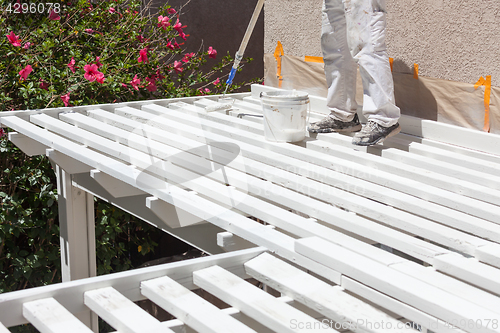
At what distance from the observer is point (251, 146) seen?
2.45 meters

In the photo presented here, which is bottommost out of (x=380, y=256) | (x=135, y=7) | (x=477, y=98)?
(x=380, y=256)

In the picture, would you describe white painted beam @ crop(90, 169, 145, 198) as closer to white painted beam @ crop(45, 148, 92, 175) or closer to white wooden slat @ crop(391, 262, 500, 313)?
white painted beam @ crop(45, 148, 92, 175)

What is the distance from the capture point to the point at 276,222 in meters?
1.63

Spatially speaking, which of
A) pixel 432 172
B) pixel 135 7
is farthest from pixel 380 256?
pixel 135 7

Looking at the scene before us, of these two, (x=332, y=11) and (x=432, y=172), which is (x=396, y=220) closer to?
(x=432, y=172)

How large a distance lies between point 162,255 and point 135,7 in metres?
2.23

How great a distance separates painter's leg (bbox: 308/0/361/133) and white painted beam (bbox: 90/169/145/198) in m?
0.94

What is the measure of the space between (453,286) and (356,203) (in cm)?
53

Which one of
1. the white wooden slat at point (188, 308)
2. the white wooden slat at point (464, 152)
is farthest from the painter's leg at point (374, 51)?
the white wooden slat at point (188, 308)

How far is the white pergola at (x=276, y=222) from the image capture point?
119 cm

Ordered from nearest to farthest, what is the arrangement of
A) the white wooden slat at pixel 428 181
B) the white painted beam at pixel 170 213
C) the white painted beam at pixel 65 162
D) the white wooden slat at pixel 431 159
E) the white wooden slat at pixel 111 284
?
1. the white wooden slat at pixel 111 284
2. the white wooden slat at pixel 428 181
3. the white painted beam at pixel 170 213
4. the white wooden slat at pixel 431 159
5. the white painted beam at pixel 65 162

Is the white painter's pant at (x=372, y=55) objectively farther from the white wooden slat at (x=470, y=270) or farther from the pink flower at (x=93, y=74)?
the pink flower at (x=93, y=74)

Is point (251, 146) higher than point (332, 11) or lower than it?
lower

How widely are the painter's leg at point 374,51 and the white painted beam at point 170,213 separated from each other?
983mm
